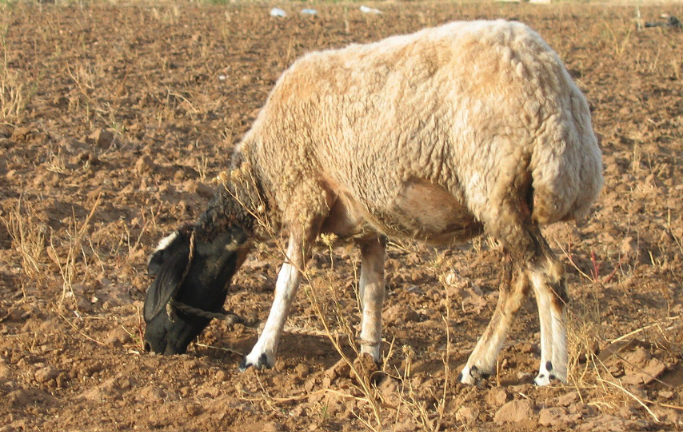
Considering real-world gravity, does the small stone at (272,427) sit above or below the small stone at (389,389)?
above

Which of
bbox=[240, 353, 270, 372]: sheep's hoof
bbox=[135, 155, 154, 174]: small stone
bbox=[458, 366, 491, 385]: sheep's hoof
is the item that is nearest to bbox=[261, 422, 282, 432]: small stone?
bbox=[240, 353, 270, 372]: sheep's hoof

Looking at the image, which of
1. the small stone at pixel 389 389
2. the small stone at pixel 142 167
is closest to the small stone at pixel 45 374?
the small stone at pixel 389 389

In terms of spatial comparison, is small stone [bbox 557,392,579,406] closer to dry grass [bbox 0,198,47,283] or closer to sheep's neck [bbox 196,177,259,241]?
sheep's neck [bbox 196,177,259,241]

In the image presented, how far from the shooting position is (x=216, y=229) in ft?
18.2

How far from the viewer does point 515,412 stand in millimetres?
4078

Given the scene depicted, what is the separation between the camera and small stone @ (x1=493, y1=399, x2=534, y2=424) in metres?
4.04

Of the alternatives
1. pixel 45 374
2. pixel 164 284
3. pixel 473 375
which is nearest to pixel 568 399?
pixel 473 375

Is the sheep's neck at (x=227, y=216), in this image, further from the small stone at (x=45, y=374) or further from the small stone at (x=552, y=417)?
the small stone at (x=552, y=417)

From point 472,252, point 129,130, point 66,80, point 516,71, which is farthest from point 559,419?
point 66,80

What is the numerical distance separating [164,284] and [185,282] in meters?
0.16

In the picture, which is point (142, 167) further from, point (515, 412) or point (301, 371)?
point (515, 412)

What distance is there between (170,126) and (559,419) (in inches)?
280

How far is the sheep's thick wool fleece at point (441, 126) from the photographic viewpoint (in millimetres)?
4398

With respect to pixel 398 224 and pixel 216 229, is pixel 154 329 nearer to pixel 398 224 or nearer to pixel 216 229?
pixel 216 229
